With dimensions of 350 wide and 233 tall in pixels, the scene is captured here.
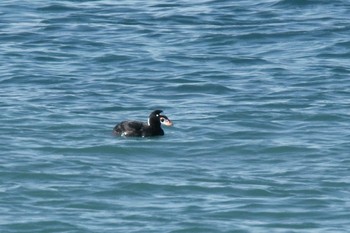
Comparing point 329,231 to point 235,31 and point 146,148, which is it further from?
point 235,31

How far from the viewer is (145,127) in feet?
71.3

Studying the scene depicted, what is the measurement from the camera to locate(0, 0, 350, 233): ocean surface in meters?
17.6

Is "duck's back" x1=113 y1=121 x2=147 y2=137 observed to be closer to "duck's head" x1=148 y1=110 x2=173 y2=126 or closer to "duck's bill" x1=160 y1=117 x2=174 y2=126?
"duck's head" x1=148 y1=110 x2=173 y2=126

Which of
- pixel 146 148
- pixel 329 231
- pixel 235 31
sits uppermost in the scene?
pixel 235 31

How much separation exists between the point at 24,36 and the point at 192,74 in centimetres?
592

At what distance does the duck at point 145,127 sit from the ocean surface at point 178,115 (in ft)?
0.57

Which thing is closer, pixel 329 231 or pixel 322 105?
pixel 329 231

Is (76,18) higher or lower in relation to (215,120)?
higher

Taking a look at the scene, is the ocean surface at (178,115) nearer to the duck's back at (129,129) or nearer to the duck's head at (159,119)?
the duck's back at (129,129)

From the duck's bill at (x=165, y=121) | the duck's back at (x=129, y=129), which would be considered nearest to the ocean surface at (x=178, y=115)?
the duck's back at (x=129, y=129)

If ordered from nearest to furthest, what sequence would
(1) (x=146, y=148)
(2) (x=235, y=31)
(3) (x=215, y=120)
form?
(1) (x=146, y=148), (3) (x=215, y=120), (2) (x=235, y=31)

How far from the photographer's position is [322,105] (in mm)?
23844

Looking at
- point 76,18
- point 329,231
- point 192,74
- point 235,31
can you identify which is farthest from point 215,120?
point 76,18

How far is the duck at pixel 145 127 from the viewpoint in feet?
70.2
